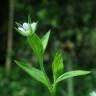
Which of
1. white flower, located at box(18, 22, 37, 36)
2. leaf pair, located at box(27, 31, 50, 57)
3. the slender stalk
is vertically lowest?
the slender stalk

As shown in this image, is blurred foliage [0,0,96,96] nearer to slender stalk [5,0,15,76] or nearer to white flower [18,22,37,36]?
slender stalk [5,0,15,76]

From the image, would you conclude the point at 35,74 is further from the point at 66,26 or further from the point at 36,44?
the point at 66,26

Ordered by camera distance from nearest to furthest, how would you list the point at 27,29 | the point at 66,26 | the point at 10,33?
the point at 27,29 < the point at 66,26 < the point at 10,33

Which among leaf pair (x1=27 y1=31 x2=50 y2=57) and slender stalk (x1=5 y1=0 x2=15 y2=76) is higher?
leaf pair (x1=27 y1=31 x2=50 y2=57)

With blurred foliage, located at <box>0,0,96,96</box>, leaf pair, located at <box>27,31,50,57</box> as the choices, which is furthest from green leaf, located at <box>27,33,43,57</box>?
blurred foliage, located at <box>0,0,96,96</box>

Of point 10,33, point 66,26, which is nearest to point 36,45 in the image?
point 66,26

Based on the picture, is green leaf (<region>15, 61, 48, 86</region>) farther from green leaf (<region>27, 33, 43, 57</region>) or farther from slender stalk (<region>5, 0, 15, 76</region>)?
slender stalk (<region>5, 0, 15, 76</region>)

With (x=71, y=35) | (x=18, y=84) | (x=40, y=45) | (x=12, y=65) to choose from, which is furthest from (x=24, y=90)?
(x=40, y=45)

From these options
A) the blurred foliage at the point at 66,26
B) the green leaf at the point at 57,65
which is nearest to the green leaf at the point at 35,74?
the green leaf at the point at 57,65

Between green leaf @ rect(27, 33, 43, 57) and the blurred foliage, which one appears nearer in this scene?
green leaf @ rect(27, 33, 43, 57)

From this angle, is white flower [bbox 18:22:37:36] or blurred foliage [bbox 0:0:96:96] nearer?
white flower [bbox 18:22:37:36]

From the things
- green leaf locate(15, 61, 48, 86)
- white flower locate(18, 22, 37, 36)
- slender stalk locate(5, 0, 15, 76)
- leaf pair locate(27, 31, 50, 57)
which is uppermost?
white flower locate(18, 22, 37, 36)

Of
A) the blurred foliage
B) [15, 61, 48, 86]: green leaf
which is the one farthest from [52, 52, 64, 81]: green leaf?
the blurred foliage
